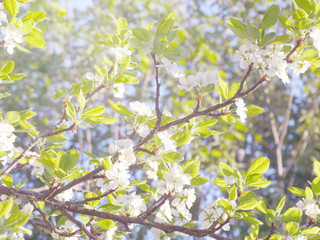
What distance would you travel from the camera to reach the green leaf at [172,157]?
113 centimetres

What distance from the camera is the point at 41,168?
4.60ft

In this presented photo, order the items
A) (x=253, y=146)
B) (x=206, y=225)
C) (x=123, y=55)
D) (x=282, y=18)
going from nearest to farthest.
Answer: (x=282, y=18) < (x=206, y=225) < (x=123, y=55) < (x=253, y=146)

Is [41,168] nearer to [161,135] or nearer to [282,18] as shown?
[161,135]

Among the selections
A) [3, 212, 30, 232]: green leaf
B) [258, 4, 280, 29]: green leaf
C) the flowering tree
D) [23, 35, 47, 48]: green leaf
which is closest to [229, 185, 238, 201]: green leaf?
the flowering tree

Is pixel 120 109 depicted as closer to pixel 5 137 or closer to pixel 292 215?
pixel 5 137

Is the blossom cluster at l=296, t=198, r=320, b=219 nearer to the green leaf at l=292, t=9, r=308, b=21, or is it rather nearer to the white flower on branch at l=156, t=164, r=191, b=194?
the white flower on branch at l=156, t=164, r=191, b=194

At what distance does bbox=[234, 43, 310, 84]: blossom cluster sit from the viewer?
112 centimetres

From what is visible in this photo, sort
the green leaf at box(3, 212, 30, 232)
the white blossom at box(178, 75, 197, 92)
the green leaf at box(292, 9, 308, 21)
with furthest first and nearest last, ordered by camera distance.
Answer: the white blossom at box(178, 75, 197, 92) < the green leaf at box(292, 9, 308, 21) < the green leaf at box(3, 212, 30, 232)

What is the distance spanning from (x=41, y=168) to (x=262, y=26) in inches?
31.6

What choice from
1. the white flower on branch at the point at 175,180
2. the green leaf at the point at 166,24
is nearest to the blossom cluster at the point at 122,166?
the white flower on branch at the point at 175,180

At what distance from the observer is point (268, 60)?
1.12 meters

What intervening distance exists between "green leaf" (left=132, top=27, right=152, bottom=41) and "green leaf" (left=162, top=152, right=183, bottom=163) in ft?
1.05

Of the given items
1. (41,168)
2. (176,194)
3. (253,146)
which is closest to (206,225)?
(176,194)

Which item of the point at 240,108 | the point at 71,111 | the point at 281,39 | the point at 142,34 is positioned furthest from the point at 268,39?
the point at 71,111
